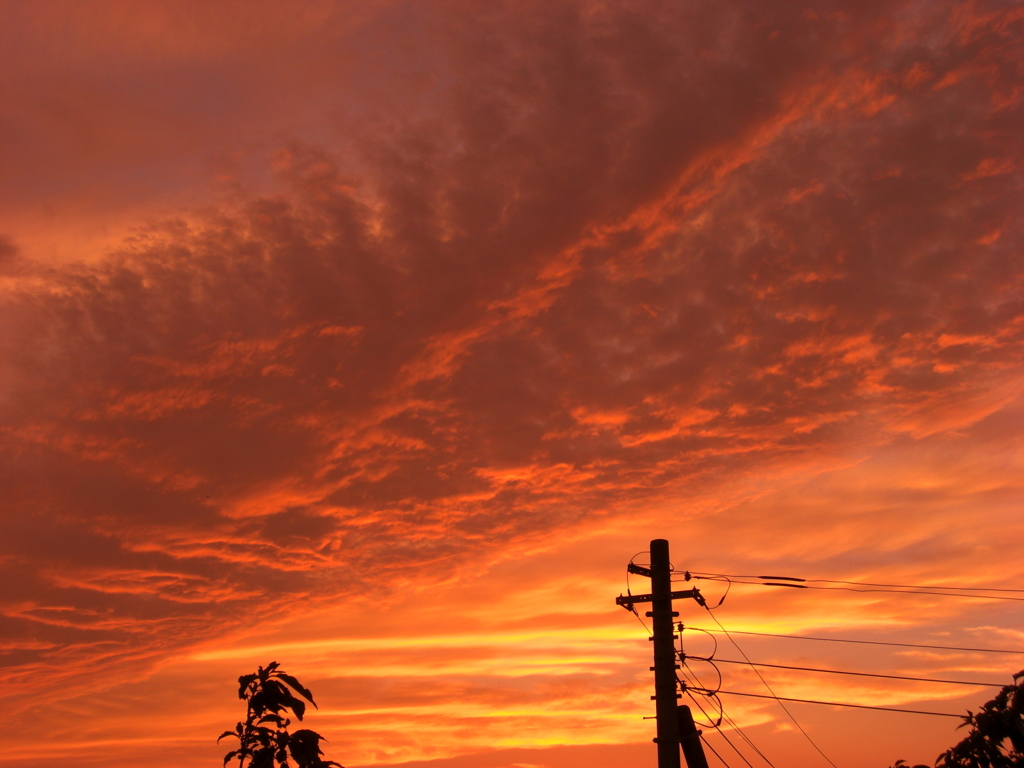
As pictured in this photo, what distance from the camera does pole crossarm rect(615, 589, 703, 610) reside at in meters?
23.3

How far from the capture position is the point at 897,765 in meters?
14.3

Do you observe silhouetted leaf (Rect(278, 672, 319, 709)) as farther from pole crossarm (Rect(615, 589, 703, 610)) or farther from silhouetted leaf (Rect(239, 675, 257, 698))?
pole crossarm (Rect(615, 589, 703, 610))

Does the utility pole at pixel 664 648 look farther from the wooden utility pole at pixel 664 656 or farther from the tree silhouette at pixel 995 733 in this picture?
the tree silhouette at pixel 995 733

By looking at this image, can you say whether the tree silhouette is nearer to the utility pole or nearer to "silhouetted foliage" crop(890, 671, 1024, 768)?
"silhouetted foliage" crop(890, 671, 1024, 768)

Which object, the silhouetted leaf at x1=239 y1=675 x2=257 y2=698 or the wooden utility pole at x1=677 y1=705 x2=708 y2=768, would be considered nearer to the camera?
the silhouetted leaf at x1=239 y1=675 x2=257 y2=698

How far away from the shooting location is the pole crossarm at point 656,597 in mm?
23328

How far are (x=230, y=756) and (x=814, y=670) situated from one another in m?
27.0

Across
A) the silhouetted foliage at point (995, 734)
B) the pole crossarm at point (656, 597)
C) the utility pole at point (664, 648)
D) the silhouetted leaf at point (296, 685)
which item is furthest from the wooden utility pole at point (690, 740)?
the silhouetted leaf at point (296, 685)

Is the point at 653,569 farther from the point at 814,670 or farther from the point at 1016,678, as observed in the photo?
the point at 1016,678

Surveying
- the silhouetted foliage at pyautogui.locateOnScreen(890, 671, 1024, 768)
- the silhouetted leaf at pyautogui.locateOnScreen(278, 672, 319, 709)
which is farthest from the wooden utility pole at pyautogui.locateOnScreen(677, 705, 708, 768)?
the silhouetted leaf at pyautogui.locateOnScreen(278, 672, 319, 709)

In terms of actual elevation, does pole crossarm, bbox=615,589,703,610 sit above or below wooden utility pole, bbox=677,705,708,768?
above

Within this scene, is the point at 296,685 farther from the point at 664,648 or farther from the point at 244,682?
the point at 664,648

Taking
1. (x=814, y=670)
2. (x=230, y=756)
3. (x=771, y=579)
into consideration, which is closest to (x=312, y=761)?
(x=230, y=756)

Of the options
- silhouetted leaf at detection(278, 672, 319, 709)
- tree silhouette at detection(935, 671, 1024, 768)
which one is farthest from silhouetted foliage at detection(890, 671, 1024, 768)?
silhouetted leaf at detection(278, 672, 319, 709)
